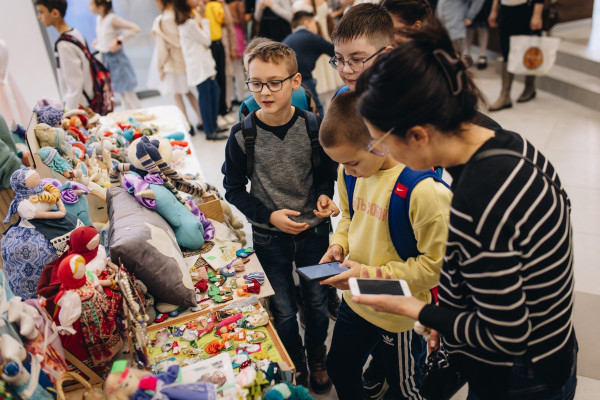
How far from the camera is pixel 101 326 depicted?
5.37 feet

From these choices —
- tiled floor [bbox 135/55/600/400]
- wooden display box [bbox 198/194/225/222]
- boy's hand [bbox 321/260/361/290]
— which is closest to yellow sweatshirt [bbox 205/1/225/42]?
tiled floor [bbox 135/55/600/400]

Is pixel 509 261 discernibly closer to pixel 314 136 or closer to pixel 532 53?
pixel 314 136

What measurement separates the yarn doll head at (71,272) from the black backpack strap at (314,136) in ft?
3.26

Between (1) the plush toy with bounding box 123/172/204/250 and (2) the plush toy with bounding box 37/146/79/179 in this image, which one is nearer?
(1) the plush toy with bounding box 123/172/204/250

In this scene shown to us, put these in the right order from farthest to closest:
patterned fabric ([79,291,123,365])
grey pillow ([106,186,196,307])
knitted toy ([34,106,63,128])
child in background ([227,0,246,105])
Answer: child in background ([227,0,246,105]) → knitted toy ([34,106,63,128]) → grey pillow ([106,186,196,307]) → patterned fabric ([79,291,123,365])

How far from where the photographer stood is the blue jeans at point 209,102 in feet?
17.5

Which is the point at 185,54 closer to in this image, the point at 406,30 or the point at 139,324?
the point at 139,324

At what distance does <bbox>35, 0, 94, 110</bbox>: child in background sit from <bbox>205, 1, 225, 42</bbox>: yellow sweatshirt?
1.61m

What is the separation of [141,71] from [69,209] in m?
6.08

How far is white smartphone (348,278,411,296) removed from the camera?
1.22m

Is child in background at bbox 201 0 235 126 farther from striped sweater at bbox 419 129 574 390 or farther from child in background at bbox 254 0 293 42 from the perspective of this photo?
striped sweater at bbox 419 129 574 390

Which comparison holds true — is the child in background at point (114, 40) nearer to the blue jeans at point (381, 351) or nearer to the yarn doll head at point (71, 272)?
the yarn doll head at point (71, 272)

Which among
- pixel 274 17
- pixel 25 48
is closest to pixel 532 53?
pixel 274 17

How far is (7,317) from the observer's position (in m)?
1.25
